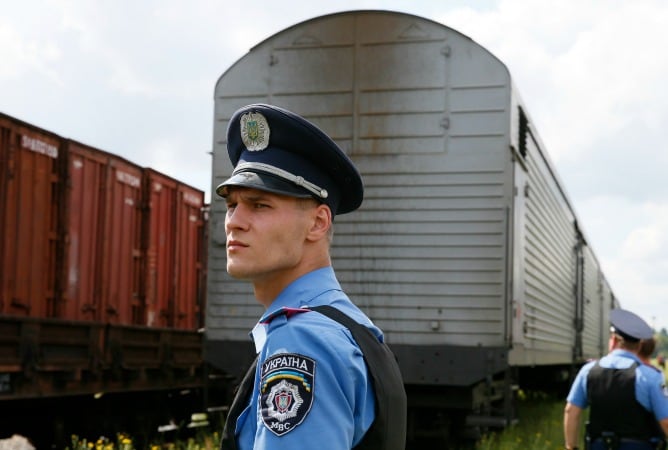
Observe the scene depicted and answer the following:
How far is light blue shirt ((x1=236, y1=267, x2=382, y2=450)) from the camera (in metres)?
1.71

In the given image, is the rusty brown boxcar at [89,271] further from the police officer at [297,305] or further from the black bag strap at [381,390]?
the black bag strap at [381,390]

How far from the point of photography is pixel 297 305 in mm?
1999

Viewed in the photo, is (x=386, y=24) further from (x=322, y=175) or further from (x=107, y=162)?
(x=322, y=175)

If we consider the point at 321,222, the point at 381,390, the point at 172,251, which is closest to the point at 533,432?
the point at 172,251

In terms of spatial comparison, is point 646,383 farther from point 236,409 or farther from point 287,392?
point 287,392

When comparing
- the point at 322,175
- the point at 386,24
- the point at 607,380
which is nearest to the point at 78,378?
the point at 386,24

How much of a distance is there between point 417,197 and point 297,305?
22.1 feet

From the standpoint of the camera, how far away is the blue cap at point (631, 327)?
5.57 metres

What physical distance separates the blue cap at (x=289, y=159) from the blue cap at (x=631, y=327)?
3.76 meters

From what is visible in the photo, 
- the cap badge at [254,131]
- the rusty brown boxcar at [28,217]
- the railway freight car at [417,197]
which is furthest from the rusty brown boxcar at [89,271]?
the cap badge at [254,131]

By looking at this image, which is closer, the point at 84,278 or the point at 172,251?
the point at 84,278

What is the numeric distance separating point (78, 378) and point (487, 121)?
15.4ft

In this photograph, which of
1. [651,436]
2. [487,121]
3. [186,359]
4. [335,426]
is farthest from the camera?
[186,359]

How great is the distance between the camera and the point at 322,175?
2.21m
